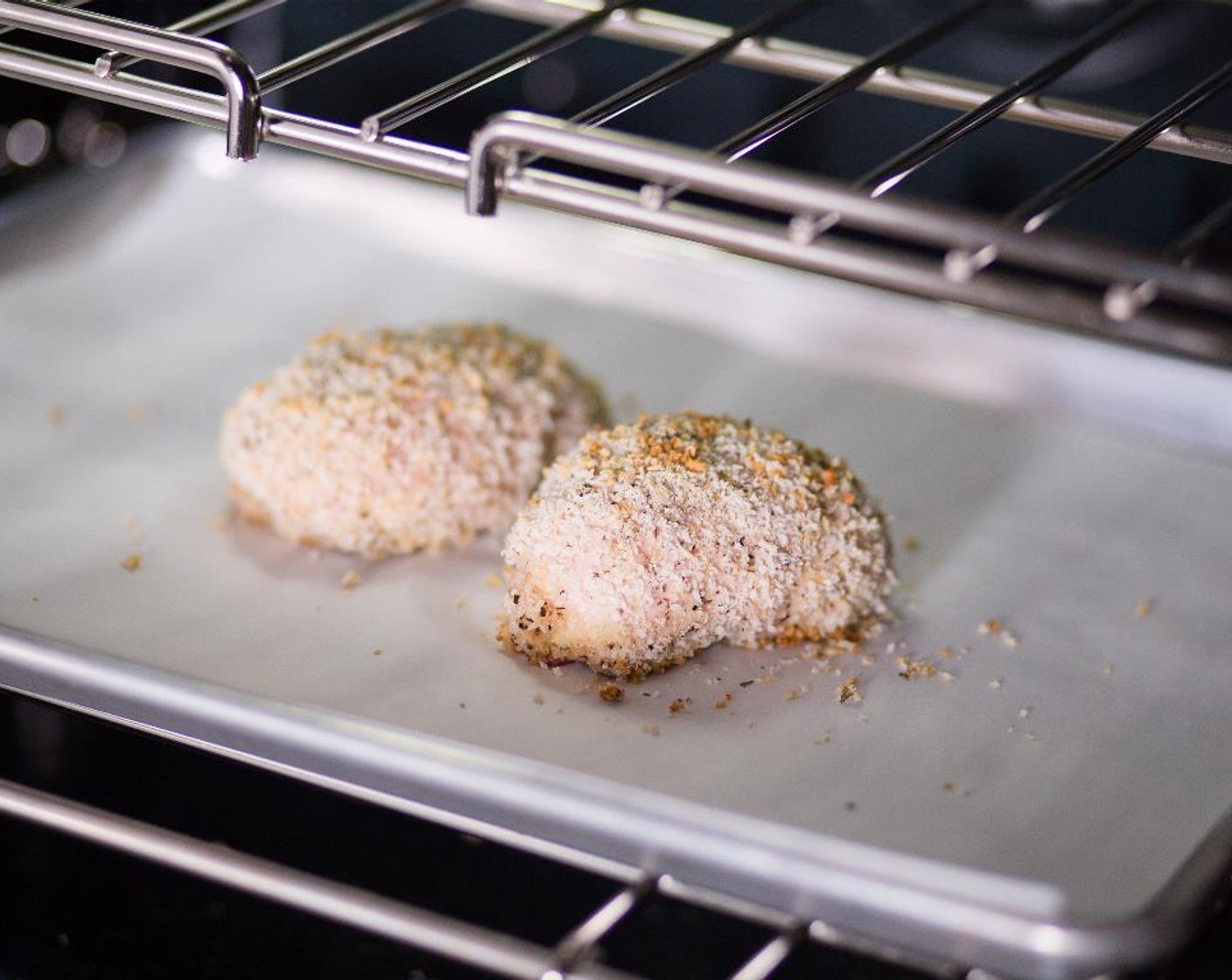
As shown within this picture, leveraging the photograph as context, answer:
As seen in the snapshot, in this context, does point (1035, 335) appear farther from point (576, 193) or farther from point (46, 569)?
point (46, 569)

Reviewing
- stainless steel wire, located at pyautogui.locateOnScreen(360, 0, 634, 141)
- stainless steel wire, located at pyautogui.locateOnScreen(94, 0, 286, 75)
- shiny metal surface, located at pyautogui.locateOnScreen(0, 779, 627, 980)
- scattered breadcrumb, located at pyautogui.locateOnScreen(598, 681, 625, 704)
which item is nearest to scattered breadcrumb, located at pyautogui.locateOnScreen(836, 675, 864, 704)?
scattered breadcrumb, located at pyautogui.locateOnScreen(598, 681, 625, 704)

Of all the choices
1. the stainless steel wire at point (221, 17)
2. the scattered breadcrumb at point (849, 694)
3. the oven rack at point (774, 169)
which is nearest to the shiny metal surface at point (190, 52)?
the oven rack at point (774, 169)

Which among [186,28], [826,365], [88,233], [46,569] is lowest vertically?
[46,569]

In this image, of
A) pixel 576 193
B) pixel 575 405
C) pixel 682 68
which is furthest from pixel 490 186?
pixel 575 405

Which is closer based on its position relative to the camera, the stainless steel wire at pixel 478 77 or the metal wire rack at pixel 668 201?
the metal wire rack at pixel 668 201

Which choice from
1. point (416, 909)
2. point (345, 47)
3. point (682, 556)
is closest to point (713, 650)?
point (682, 556)

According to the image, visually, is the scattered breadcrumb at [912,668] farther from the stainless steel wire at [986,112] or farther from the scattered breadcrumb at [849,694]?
the stainless steel wire at [986,112]

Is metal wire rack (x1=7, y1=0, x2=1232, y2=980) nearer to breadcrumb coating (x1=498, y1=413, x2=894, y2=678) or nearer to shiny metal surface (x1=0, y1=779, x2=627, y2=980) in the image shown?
shiny metal surface (x1=0, y1=779, x2=627, y2=980)
